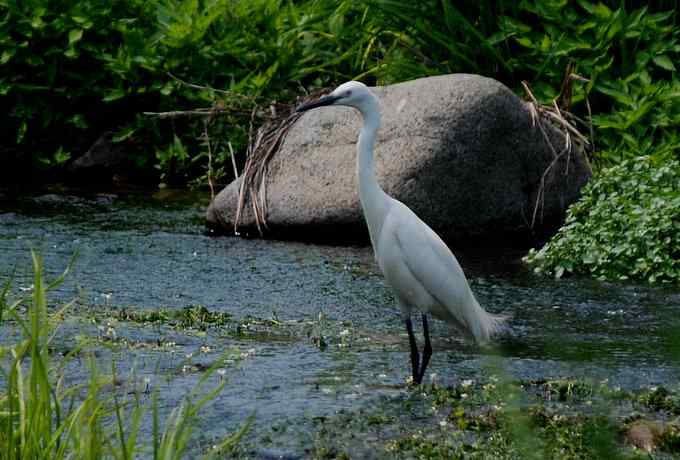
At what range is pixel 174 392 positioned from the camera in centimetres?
457

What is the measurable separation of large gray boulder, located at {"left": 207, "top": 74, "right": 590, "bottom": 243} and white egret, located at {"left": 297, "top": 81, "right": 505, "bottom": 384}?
2.57 meters

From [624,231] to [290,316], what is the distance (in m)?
2.18

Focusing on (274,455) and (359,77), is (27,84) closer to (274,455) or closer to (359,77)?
(359,77)

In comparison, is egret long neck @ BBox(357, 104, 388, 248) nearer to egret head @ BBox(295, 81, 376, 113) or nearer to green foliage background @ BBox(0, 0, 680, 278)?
egret head @ BBox(295, 81, 376, 113)

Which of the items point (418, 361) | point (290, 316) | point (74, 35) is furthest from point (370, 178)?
point (74, 35)

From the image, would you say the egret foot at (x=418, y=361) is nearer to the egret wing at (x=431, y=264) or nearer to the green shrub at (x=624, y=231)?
the egret wing at (x=431, y=264)

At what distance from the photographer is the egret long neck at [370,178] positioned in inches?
207

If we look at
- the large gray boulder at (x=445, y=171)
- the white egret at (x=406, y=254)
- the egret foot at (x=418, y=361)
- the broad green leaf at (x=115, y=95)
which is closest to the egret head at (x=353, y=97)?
the white egret at (x=406, y=254)

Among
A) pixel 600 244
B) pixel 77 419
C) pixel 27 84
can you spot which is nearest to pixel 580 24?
pixel 600 244

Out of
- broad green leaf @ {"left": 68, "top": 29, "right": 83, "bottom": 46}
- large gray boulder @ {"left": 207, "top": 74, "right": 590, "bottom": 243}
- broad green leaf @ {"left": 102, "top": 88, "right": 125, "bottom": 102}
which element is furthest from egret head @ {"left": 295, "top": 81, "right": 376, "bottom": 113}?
broad green leaf @ {"left": 68, "top": 29, "right": 83, "bottom": 46}

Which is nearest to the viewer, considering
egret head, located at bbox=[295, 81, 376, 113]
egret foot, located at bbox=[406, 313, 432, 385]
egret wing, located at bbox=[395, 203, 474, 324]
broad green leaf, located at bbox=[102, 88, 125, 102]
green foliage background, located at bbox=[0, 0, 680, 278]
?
egret foot, located at bbox=[406, 313, 432, 385]

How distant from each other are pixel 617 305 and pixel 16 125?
6238mm

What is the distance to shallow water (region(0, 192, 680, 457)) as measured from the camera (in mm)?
4727

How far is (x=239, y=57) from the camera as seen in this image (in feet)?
34.1
